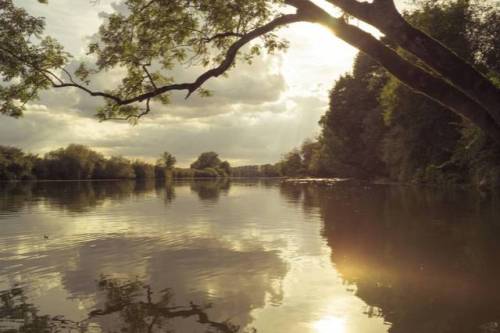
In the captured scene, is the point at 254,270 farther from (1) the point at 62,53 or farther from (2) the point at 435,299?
(1) the point at 62,53

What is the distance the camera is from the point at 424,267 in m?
13.0

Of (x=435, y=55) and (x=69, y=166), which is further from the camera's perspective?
(x=69, y=166)

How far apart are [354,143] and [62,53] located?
8294cm

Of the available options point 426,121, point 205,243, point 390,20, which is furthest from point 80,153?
point 390,20

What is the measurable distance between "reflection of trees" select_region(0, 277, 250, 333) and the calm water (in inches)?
0.9

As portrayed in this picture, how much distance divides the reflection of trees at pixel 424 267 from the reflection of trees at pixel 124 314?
3.43 metres

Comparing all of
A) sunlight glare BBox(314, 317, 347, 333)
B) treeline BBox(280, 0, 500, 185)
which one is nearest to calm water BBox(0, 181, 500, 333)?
sunlight glare BBox(314, 317, 347, 333)

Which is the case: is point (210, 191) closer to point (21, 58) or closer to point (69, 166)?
point (21, 58)

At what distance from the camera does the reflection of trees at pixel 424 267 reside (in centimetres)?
890

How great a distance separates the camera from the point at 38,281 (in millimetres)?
11742

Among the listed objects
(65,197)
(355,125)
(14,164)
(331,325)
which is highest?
(355,125)

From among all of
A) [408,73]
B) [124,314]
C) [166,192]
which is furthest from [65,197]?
[408,73]

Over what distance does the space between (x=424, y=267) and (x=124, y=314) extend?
8105 millimetres

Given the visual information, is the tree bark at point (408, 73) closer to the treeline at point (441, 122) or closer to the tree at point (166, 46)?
the tree at point (166, 46)
